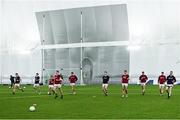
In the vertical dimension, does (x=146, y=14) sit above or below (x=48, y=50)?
above

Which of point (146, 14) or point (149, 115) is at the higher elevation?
point (146, 14)

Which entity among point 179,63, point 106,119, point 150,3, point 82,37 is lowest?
point 106,119

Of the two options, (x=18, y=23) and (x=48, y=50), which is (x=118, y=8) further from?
(x=18, y=23)

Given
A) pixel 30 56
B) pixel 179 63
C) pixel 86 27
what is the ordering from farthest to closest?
pixel 30 56, pixel 86 27, pixel 179 63

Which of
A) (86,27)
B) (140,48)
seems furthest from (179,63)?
(86,27)

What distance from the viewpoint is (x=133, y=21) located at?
57.9m

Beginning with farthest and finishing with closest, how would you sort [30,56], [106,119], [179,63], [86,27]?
[30,56], [86,27], [179,63], [106,119]

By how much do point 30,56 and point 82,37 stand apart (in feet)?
32.1

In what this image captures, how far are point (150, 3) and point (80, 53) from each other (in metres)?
13.2

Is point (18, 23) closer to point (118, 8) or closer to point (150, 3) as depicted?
point (118, 8)

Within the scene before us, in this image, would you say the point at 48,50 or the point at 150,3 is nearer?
the point at 150,3

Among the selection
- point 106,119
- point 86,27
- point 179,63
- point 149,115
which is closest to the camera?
point 106,119

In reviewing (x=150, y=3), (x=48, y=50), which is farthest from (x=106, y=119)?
(x=48, y=50)

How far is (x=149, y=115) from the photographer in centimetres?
1719
